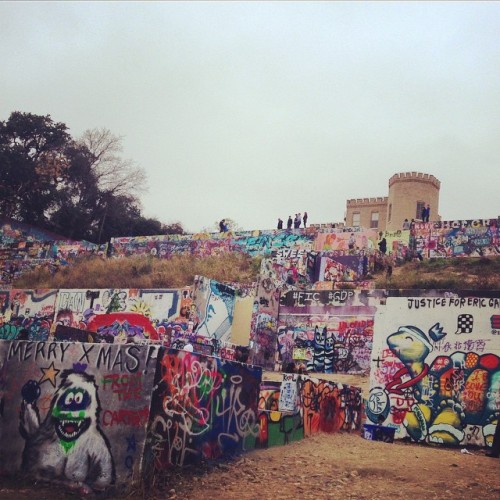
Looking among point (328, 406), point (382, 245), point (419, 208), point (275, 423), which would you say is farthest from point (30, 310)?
point (419, 208)

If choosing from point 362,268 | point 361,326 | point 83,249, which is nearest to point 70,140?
point 83,249

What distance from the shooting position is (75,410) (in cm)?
669

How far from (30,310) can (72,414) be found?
23.7 m

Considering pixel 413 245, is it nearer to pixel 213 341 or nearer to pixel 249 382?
pixel 213 341

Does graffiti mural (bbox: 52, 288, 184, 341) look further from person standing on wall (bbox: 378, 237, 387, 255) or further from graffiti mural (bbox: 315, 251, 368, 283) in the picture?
person standing on wall (bbox: 378, 237, 387, 255)

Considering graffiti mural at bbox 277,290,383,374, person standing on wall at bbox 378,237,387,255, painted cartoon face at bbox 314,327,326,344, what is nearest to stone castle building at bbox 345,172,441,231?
person standing on wall at bbox 378,237,387,255

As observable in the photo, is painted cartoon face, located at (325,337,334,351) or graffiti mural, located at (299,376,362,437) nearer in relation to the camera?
graffiti mural, located at (299,376,362,437)

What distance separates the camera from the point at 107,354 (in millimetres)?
6727

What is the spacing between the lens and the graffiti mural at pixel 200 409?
21.4 ft

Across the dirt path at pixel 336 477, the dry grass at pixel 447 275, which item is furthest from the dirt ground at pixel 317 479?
the dry grass at pixel 447 275

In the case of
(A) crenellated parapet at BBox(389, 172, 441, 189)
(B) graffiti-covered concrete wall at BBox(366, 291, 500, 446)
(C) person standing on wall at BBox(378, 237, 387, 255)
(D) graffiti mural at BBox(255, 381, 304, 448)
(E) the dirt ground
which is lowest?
(E) the dirt ground

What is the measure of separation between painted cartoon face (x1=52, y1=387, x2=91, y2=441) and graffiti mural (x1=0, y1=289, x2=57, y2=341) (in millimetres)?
21528

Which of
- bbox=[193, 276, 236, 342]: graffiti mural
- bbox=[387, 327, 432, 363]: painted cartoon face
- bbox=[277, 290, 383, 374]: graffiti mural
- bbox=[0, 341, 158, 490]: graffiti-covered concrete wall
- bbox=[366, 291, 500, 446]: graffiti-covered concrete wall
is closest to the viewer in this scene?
bbox=[0, 341, 158, 490]: graffiti-covered concrete wall

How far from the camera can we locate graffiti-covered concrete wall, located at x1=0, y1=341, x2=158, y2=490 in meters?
6.32
